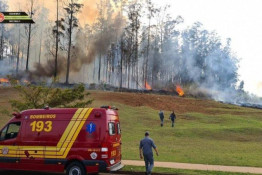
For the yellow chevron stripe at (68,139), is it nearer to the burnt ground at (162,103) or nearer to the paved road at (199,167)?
the paved road at (199,167)

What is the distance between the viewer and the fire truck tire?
11172 mm

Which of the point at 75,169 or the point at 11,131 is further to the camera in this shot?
the point at 11,131

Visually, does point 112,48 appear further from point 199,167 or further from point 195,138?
point 199,167

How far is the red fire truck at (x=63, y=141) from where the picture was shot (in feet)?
36.2

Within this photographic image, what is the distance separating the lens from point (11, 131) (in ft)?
40.2

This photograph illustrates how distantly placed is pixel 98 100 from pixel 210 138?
64.6 feet

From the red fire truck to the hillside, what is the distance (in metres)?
6.03

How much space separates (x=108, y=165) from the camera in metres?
10.9

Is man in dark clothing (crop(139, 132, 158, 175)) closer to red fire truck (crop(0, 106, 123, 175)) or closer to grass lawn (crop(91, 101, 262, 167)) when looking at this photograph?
red fire truck (crop(0, 106, 123, 175))

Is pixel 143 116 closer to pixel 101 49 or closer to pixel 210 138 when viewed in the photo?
pixel 210 138

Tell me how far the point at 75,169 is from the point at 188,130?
19.6 metres

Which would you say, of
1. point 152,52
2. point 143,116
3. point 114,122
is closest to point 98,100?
point 143,116

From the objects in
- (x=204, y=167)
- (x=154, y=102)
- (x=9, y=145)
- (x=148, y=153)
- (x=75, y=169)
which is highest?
(x=154, y=102)

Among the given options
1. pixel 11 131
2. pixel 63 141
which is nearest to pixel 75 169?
pixel 63 141
